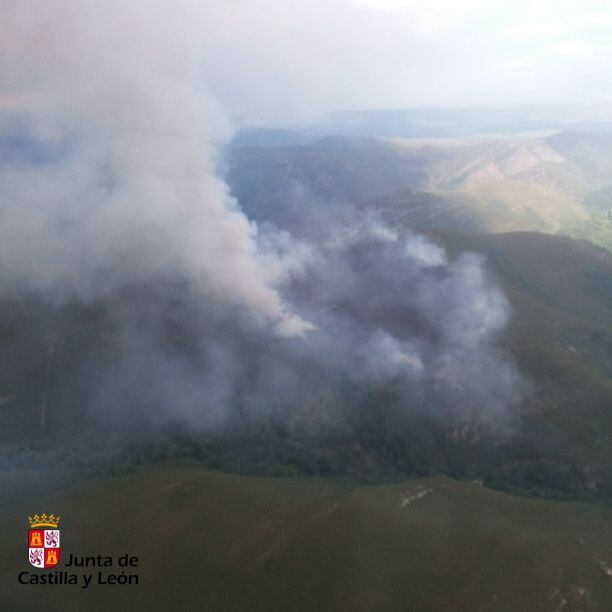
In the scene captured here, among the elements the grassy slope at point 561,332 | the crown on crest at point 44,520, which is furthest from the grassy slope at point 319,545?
the grassy slope at point 561,332

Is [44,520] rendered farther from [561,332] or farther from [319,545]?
[561,332]

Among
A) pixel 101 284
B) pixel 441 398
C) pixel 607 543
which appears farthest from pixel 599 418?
pixel 101 284

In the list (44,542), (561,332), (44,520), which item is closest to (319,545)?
(44,542)

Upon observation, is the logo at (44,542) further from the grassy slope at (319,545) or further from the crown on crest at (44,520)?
the grassy slope at (319,545)

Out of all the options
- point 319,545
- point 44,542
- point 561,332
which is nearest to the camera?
point 319,545

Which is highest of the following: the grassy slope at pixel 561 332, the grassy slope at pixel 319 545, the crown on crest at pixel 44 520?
the grassy slope at pixel 561 332

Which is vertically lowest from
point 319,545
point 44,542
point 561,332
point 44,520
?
point 319,545

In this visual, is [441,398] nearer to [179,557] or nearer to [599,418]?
[599,418]
